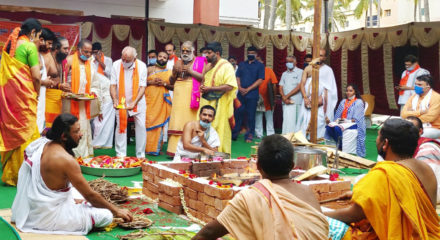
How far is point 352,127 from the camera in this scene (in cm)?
982

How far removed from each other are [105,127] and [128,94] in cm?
142

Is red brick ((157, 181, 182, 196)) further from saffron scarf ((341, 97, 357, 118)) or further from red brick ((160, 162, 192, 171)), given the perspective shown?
saffron scarf ((341, 97, 357, 118))

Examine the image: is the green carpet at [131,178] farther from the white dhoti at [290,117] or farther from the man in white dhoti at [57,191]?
the white dhoti at [290,117]

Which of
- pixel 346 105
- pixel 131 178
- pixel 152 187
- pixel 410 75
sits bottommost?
pixel 131 178

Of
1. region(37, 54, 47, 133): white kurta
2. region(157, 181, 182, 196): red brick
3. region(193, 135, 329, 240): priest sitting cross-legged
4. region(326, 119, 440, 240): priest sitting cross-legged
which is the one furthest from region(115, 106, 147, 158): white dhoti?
region(193, 135, 329, 240): priest sitting cross-legged

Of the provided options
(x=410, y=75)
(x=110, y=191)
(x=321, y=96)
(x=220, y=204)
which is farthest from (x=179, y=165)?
(x=410, y=75)

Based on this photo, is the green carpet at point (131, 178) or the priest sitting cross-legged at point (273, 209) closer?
the priest sitting cross-legged at point (273, 209)

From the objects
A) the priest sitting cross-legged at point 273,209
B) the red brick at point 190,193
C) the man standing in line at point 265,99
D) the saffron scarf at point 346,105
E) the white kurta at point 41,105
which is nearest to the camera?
the priest sitting cross-legged at point 273,209

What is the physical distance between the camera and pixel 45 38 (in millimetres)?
6672

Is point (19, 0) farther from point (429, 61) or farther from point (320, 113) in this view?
point (429, 61)

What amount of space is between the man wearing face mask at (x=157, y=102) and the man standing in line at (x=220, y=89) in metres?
1.46

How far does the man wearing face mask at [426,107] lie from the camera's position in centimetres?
779

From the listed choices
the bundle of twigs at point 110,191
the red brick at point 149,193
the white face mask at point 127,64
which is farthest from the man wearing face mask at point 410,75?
the bundle of twigs at point 110,191

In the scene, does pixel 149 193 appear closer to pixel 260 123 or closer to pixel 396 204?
pixel 396 204
